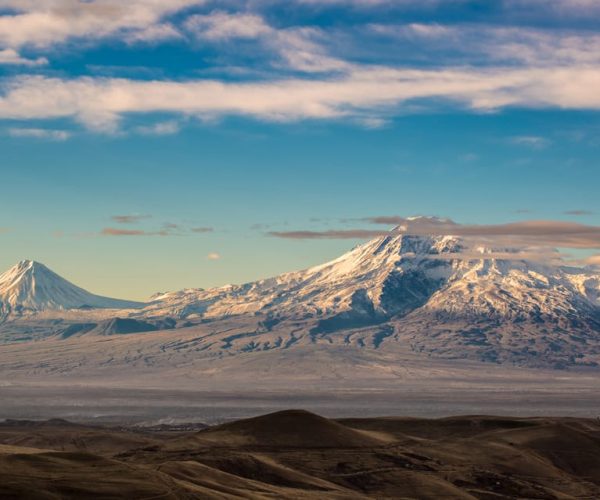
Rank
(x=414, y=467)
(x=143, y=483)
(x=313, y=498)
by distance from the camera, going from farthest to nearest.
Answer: (x=414, y=467)
(x=313, y=498)
(x=143, y=483)

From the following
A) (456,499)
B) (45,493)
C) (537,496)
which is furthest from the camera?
(537,496)

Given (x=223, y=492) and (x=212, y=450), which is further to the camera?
(x=212, y=450)

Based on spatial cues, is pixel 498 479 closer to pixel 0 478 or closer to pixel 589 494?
pixel 589 494

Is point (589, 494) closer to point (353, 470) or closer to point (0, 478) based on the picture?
point (353, 470)

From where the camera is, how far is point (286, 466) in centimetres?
18950

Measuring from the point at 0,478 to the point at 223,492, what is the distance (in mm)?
30588

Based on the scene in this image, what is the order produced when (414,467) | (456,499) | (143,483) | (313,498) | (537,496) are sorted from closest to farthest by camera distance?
(143,483) < (313,498) < (456,499) < (537,496) < (414,467)

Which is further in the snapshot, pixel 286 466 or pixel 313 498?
pixel 286 466

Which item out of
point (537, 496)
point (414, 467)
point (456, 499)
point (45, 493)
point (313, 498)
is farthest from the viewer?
point (414, 467)

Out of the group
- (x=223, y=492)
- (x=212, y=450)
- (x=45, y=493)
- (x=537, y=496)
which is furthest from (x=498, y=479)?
(x=45, y=493)

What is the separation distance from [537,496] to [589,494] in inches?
573

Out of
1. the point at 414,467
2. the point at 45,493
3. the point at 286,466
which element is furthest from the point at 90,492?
the point at 414,467

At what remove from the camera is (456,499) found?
17075 cm

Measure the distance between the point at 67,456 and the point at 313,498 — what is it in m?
35.6
